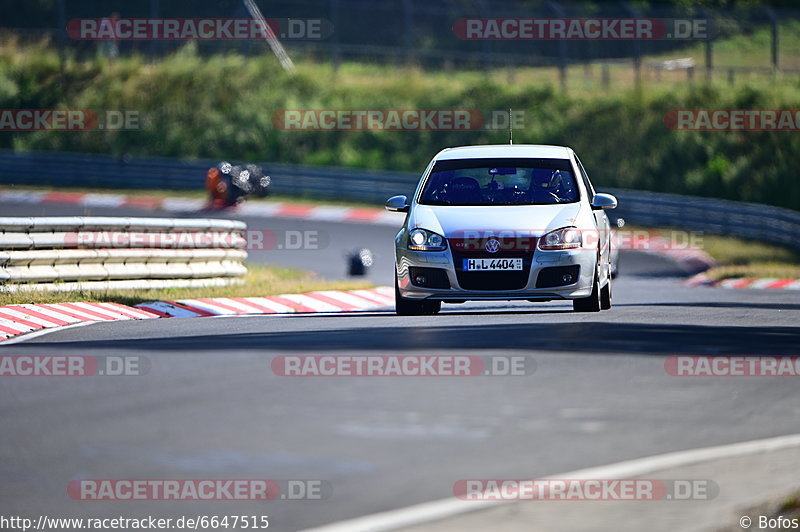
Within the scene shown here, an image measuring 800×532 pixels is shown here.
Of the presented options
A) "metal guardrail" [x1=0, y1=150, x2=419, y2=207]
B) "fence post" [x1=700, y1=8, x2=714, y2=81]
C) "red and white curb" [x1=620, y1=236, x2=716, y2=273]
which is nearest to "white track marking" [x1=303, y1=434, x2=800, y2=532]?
"red and white curb" [x1=620, y1=236, x2=716, y2=273]

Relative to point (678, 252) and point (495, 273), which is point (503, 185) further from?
point (678, 252)

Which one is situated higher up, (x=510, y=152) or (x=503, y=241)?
(x=510, y=152)

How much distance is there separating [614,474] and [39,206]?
3102 centimetres

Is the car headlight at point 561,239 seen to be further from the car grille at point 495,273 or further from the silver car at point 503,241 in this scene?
the car grille at point 495,273

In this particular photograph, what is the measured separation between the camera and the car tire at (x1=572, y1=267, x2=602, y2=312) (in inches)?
514

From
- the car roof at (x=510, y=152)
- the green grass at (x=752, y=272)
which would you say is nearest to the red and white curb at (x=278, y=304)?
the car roof at (x=510, y=152)

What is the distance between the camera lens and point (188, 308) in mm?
15094

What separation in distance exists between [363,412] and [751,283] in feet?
55.1

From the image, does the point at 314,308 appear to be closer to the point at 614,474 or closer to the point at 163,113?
the point at 614,474

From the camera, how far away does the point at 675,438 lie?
6.86 metres

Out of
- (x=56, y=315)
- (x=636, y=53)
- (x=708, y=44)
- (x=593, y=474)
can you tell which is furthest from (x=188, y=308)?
(x=708, y=44)

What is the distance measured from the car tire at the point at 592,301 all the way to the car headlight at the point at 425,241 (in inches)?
58.5

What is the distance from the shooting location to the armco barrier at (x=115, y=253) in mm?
14609

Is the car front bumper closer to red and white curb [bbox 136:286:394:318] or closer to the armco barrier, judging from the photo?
red and white curb [bbox 136:286:394:318]
